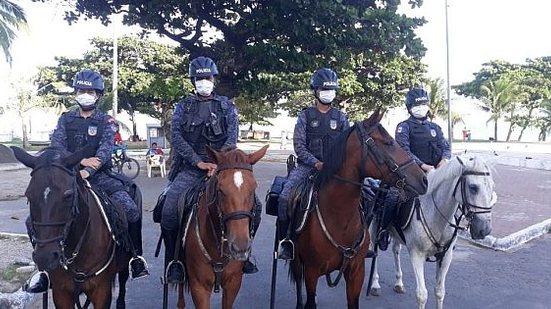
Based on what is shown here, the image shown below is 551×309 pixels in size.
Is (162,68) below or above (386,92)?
above

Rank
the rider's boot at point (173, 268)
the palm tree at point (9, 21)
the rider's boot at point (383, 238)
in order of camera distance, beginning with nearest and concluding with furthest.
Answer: the rider's boot at point (173, 268) → the rider's boot at point (383, 238) → the palm tree at point (9, 21)

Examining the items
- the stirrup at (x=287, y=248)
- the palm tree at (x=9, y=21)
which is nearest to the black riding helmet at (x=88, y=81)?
the stirrup at (x=287, y=248)

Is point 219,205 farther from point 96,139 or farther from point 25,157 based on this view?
point 96,139

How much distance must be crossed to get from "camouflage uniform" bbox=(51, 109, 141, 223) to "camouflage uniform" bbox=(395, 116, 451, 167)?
10.3 ft

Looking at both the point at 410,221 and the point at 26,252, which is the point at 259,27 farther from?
the point at 410,221

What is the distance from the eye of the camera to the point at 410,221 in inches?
193

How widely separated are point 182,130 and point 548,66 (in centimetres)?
5248

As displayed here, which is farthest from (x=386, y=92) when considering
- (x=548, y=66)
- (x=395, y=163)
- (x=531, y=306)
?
(x=548, y=66)

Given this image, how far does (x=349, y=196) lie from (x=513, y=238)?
5570 mm

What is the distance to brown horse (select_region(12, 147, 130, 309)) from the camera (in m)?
2.82

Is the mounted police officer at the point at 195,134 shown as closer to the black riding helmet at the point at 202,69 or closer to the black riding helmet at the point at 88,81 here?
the black riding helmet at the point at 202,69

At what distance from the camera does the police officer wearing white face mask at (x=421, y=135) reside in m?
5.52

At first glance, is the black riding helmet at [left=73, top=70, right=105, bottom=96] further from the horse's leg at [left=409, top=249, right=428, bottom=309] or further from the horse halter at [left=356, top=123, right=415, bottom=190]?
the horse's leg at [left=409, top=249, right=428, bottom=309]

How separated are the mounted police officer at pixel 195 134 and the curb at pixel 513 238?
200 inches
